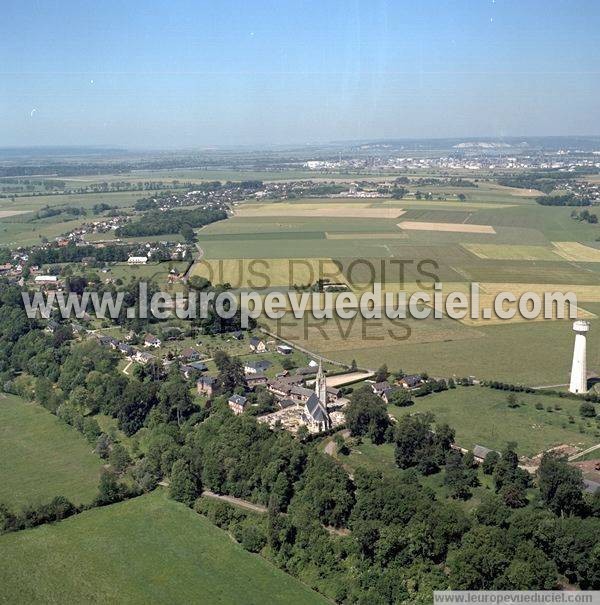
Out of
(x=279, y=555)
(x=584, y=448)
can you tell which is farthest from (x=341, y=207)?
(x=279, y=555)

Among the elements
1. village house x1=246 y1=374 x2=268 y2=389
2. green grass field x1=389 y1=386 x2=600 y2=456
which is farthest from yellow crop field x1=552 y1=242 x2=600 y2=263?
village house x1=246 y1=374 x2=268 y2=389

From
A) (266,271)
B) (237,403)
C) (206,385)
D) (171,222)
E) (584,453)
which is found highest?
(171,222)

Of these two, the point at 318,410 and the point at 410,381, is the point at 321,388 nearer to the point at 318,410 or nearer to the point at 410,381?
the point at 318,410

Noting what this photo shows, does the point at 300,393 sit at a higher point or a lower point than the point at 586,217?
lower

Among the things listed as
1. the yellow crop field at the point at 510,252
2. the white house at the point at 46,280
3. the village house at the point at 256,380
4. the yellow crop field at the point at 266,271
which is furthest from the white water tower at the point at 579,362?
the white house at the point at 46,280

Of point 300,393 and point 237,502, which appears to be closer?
point 237,502

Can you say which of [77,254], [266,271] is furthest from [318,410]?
[77,254]

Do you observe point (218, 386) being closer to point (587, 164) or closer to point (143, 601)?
point (143, 601)
